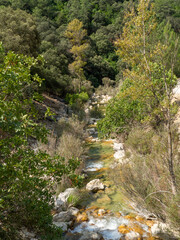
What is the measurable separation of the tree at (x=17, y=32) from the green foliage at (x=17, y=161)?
993 centimetres

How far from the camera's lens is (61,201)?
17.7 ft

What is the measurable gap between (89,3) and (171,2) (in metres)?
23.9

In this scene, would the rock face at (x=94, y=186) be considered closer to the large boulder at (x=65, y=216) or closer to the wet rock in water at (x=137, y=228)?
the large boulder at (x=65, y=216)

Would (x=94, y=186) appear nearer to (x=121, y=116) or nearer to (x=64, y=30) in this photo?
(x=121, y=116)

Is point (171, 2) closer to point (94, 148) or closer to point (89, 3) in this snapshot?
point (89, 3)

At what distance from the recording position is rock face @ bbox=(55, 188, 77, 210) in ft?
17.5

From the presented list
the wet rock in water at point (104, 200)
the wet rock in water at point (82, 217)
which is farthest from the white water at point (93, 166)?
the wet rock in water at point (82, 217)

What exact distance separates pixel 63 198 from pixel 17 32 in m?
11.2

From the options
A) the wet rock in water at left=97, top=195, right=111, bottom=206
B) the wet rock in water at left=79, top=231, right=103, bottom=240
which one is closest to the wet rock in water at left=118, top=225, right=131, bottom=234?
the wet rock in water at left=79, top=231, right=103, bottom=240

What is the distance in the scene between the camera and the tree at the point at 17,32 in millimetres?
11617

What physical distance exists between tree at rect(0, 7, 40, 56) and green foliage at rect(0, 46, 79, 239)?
993cm

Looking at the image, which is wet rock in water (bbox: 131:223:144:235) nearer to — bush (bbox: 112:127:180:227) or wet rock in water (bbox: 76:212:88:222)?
bush (bbox: 112:127:180:227)

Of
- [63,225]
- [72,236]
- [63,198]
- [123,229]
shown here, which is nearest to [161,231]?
[123,229]

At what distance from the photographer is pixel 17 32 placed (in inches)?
499
